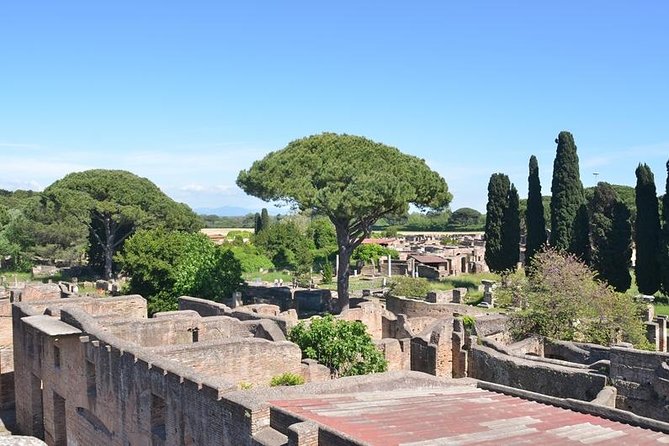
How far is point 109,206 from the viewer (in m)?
51.7

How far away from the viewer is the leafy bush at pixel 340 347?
17438mm

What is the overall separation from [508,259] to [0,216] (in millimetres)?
52308

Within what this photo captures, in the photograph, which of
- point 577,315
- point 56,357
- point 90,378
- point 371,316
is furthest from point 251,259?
point 90,378

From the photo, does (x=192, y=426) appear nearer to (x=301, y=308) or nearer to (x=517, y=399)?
(x=517, y=399)

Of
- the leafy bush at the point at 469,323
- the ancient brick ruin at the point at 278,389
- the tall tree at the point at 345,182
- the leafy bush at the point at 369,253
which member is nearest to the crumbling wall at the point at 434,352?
the ancient brick ruin at the point at 278,389

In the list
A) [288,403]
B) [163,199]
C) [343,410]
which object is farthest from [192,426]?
[163,199]

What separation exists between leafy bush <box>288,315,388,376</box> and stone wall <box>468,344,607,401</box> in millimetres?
2850

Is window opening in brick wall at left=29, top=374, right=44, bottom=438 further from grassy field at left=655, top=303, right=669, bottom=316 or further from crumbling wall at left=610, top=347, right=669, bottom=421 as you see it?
grassy field at left=655, top=303, right=669, bottom=316

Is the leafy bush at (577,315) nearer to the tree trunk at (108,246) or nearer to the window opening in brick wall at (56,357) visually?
the window opening in brick wall at (56,357)

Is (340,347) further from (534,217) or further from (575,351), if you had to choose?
(534,217)

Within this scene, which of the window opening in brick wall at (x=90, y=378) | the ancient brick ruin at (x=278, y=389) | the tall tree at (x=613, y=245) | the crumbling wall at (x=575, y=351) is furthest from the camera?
the tall tree at (x=613, y=245)

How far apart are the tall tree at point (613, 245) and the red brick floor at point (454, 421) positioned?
104 feet

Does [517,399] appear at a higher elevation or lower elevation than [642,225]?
lower

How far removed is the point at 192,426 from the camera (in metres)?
11.4
